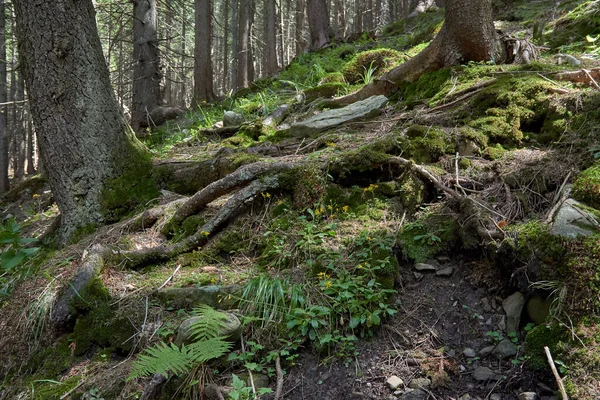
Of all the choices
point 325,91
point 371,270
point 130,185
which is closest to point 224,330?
point 371,270

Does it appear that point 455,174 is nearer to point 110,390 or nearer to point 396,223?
point 396,223

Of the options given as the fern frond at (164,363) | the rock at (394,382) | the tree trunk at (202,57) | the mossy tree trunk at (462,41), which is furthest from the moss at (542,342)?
the tree trunk at (202,57)

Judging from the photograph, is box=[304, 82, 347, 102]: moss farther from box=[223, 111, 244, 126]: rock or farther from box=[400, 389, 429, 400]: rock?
box=[400, 389, 429, 400]: rock

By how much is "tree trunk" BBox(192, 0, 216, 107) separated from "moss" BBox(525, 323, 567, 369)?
38.0ft

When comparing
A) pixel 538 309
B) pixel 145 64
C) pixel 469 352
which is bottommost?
pixel 469 352

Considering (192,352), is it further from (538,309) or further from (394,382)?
(538,309)

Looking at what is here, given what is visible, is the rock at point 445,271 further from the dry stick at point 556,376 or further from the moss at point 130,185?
the moss at point 130,185

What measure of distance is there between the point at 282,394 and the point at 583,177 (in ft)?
7.98

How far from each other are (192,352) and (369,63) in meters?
6.65

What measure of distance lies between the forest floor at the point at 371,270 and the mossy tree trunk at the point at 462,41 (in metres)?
0.32

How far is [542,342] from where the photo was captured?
7.28ft

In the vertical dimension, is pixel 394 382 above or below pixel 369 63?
below

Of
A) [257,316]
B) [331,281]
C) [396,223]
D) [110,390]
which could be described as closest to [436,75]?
[396,223]

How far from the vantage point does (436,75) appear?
5477 mm
